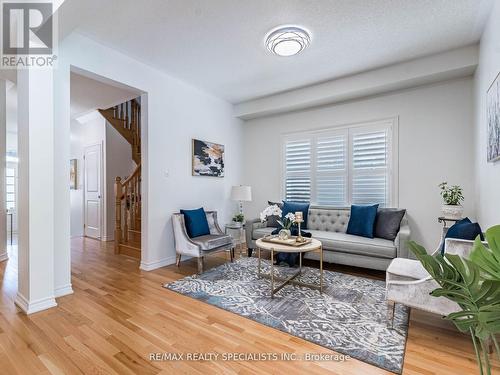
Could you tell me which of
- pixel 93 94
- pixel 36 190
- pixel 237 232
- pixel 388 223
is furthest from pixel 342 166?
pixel 93 94

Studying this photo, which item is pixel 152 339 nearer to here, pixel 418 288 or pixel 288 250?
pixel 288 250

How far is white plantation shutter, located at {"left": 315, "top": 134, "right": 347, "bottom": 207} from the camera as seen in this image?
14.4 feet

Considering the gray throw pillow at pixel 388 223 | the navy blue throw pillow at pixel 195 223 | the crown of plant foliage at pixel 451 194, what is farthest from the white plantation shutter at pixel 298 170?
the crown of plant foliage at pixel 451 194

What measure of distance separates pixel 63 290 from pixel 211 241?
173cm

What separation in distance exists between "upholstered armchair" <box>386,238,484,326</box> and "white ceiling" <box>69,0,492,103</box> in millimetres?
2234

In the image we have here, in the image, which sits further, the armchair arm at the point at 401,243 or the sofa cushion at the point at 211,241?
the sofa cushion at the point at 211,241

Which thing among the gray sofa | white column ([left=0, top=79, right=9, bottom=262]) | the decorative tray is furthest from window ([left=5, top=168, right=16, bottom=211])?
the decorative tray

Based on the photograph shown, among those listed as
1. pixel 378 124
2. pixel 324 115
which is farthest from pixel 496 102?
pixel 324 115

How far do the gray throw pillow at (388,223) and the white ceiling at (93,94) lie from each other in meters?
4.07

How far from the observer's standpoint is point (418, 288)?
199 centimetres

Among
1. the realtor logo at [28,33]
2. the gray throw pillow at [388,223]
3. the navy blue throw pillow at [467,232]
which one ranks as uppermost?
the realtor logo at [28,33]

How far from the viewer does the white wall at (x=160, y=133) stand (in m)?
2.82

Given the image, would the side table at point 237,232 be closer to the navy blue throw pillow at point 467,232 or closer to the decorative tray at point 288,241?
the decorative tray at point 288,241

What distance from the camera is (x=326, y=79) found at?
4.00 meters
